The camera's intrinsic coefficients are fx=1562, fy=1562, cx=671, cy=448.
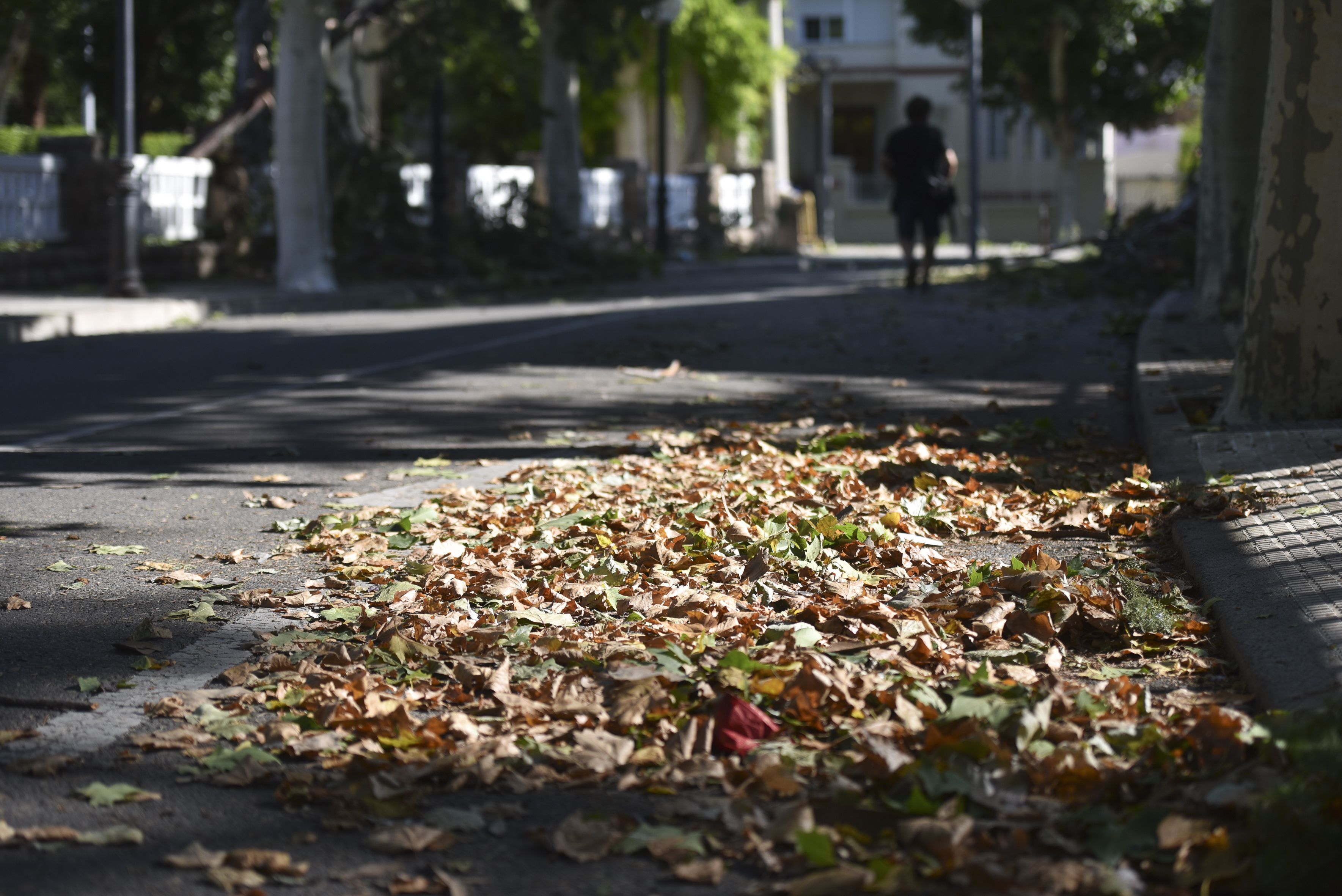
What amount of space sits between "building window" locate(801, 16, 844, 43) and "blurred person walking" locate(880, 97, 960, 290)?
3876 cm

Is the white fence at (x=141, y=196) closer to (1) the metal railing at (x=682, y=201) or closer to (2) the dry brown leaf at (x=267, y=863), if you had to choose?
(2) the dry brown leaf at (x=267, y=863)

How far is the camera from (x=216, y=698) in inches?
145

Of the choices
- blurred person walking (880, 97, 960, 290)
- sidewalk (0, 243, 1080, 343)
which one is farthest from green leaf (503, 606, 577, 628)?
blurred person walking (880, 97, 960, 290)

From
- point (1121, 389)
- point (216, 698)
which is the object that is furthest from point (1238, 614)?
point (1121, 389)

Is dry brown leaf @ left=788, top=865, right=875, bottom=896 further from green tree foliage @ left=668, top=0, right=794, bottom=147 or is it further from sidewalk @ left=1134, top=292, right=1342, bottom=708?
green tree foliage @ left=668, top=0, right=794, bottom=147

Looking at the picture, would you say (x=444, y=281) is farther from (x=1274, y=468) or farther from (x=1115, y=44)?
(x=1115, y=44)

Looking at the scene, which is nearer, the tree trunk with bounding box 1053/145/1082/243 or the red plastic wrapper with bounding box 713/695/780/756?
the red plastic wrapper with bounding box 713/695/780/756

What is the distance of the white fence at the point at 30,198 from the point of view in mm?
17828

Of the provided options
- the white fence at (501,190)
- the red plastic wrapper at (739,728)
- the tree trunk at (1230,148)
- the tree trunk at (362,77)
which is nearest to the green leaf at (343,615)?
the red plastic wrapper at (739,728)

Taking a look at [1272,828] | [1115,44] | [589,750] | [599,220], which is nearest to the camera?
[1272,828]

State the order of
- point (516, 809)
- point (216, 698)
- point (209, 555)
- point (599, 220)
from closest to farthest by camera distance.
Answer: point (516, 809) → point (216, 698) → point (209, 555) → point (599, 220)

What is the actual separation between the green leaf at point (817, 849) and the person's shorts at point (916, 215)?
604 inches

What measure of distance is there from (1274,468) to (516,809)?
395 centimetres

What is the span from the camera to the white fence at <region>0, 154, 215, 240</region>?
17.9 metres
